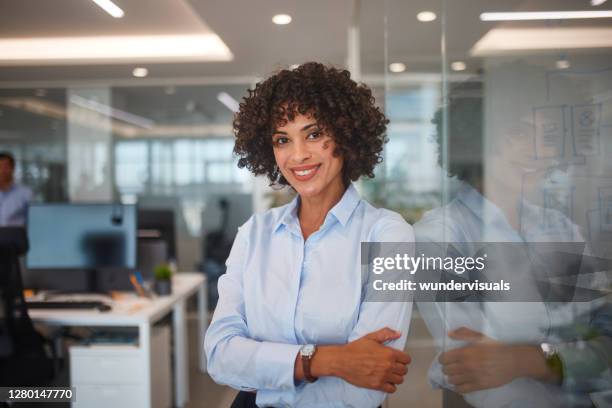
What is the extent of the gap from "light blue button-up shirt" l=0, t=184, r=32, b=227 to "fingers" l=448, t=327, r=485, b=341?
2.44 meters

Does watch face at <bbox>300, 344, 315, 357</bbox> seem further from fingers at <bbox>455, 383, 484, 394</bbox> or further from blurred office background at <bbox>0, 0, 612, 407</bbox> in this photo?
fingers at <bbox>455, 383, 484, 394</bbox>

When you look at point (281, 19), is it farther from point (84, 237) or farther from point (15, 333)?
point (15, 333)

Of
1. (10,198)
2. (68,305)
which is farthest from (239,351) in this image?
(10,198)

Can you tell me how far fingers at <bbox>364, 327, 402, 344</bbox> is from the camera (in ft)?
3.99

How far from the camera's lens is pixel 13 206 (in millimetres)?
3137

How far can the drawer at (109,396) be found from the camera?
2004 mm

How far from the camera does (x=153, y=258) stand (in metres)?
3.24

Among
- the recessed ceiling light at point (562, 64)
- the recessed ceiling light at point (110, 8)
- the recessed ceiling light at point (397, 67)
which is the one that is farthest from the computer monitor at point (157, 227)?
the recessed ceiling light at point (562, 64)

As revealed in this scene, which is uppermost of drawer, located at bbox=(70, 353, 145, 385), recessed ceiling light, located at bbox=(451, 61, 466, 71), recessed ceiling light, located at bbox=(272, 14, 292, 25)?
recessed ceiling light, located at bbox=(272, 14, 292, 25)

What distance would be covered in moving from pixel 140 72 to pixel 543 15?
4.02 metres

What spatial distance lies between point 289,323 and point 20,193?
292 cm

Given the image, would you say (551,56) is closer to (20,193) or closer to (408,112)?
(408,112)

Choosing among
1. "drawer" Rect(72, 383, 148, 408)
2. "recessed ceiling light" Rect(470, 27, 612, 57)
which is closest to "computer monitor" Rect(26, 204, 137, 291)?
"drawer" Rect(72, 383, 148, 408)

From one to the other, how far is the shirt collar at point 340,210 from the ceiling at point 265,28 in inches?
16.6
